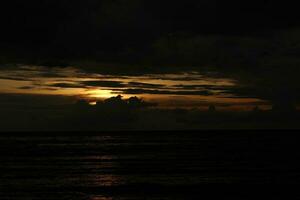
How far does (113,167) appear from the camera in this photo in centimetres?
8200

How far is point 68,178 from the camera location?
64.8m

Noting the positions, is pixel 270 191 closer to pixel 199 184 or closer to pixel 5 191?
pixel 199 184

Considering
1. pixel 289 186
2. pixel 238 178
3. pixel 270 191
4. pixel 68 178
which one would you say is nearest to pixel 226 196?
pixel 270 191

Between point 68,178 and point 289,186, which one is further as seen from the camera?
point 68,178

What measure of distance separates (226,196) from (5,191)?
21.8 meters

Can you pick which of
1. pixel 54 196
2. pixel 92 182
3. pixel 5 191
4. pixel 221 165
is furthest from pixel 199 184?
pixel 221 165

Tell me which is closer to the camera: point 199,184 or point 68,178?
point 199,184

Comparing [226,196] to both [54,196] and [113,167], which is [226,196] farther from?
[113,167]

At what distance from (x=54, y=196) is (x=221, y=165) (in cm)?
3957

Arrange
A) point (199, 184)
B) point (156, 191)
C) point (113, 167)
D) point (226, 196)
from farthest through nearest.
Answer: point (113, 167) < point (199, 184) < point (156, 191) < point (226, 196)

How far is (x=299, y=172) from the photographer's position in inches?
2709

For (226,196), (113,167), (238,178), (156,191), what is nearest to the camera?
(226,196)

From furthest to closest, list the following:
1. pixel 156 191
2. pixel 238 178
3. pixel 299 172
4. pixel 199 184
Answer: pixel 299 172, pixel 238 178, pixel 199 184, pixel 156 191

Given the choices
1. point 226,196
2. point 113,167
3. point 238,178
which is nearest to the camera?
point 226,196
